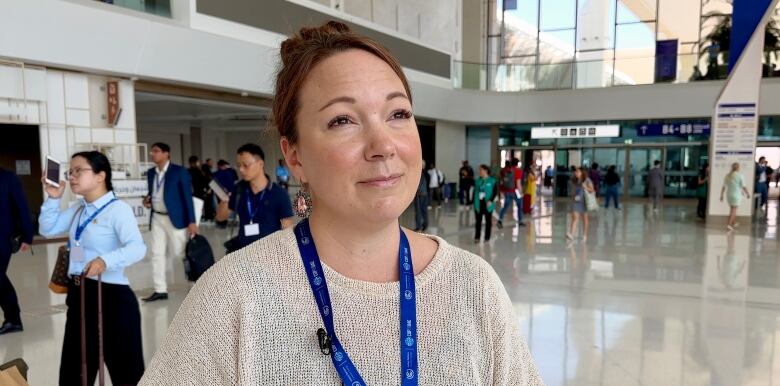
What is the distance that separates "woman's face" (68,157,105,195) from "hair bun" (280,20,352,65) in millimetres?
2391

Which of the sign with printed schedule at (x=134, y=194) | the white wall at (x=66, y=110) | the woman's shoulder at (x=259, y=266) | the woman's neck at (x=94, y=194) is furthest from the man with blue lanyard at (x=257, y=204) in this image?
the white wall at (x=66, y=110)

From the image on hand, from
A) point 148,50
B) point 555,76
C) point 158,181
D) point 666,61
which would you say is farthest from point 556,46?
point 158,181

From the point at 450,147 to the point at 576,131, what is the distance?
5.50 m

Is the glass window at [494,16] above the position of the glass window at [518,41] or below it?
above

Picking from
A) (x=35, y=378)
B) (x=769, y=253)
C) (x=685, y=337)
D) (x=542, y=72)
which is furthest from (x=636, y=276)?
(x=542, y=72)

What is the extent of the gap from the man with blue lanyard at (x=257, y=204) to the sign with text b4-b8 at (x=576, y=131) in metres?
19.1

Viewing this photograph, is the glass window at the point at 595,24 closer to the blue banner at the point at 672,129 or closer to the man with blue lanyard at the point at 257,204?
the blue banner at the point at 672,129

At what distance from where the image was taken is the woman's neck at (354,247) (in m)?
1.02

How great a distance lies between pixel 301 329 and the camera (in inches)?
37.2

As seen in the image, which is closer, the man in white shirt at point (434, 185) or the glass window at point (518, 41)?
the man in white shirt at point (434, 185)

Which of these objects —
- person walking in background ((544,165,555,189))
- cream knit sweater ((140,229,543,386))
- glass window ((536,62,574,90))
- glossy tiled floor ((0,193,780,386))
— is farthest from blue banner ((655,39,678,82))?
cream knit sweater ((140,229,543,386))

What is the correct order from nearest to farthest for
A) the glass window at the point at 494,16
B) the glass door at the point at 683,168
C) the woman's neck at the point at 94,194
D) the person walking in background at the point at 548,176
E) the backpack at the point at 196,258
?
the woman's neck at the point at 94,194 → the backpack at the point at 196,258 → the glass door at the point at 683,168 → the person walking in background at the point at 548,176 → the glass window at the point at 494,16

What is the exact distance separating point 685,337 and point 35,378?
17.3 feet

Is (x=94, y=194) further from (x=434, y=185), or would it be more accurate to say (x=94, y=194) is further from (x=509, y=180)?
(x=434, y=185)
